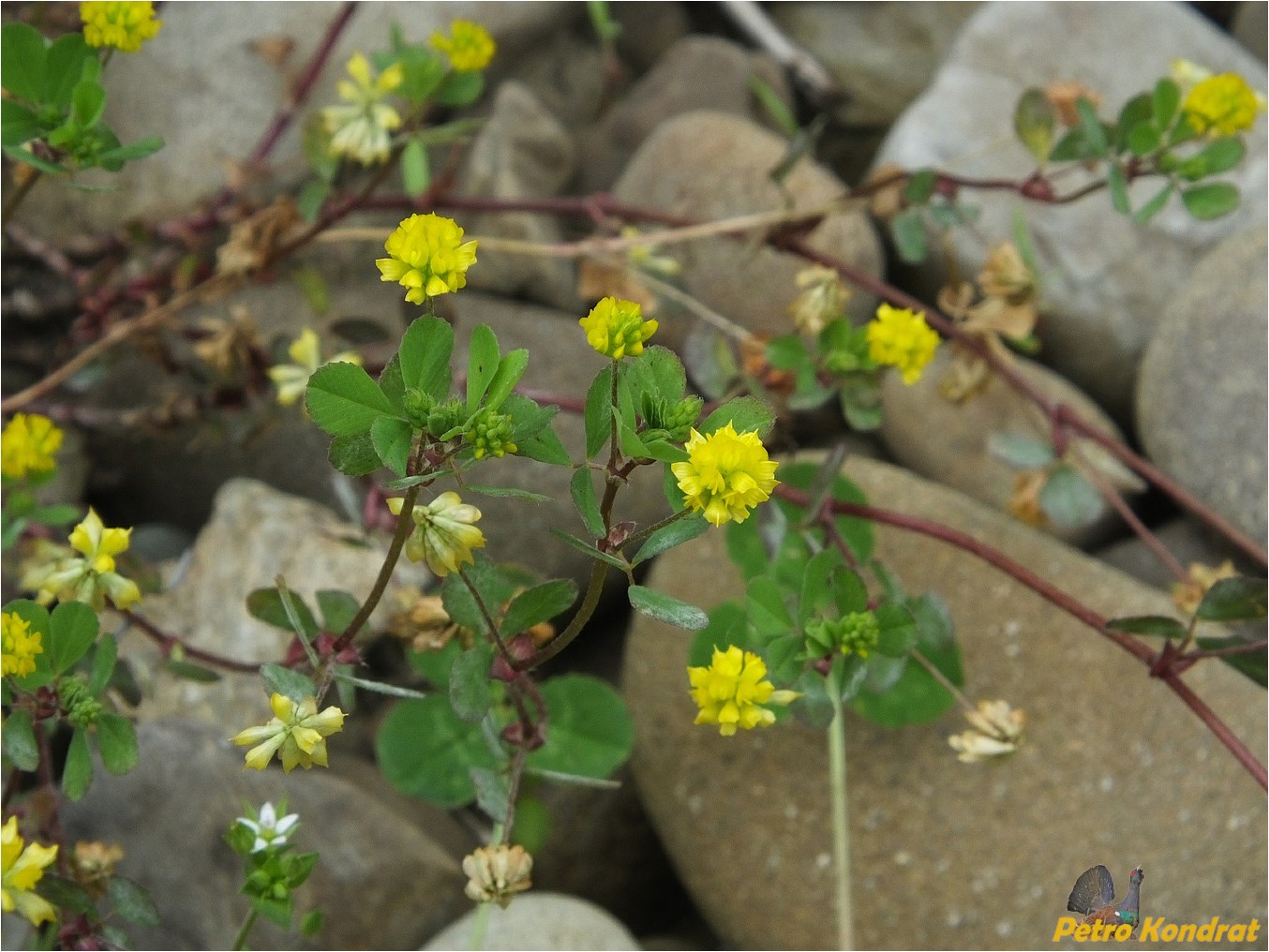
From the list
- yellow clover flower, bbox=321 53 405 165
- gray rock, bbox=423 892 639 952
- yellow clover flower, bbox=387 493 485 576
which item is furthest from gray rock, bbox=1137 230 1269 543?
yellow clover flower, bbox=387 493 485 576

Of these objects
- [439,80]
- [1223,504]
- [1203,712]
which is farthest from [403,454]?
[1223,504]

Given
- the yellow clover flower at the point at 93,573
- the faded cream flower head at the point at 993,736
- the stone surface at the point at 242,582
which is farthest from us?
the stone surface at the point at 242,582

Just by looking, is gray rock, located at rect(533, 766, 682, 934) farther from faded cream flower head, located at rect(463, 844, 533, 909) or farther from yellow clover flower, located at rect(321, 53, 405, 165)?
yellow clover flower, located at rect(321, 53, 405, 165)

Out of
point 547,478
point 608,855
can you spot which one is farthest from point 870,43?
point 608,855

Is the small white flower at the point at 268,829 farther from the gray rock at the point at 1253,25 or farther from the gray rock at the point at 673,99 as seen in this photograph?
the gray rock at the point at 1253,25

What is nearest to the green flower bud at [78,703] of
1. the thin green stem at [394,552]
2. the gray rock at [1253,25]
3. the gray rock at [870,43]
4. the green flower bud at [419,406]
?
the thin green stem at [394,552]

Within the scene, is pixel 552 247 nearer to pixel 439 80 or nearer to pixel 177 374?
pixel 439 80
